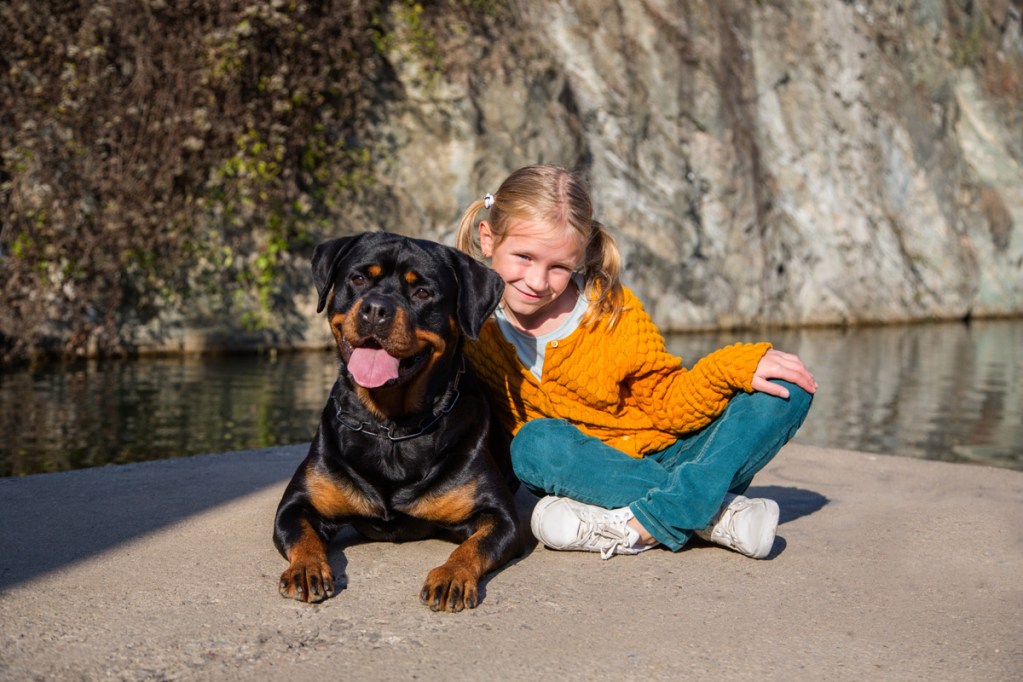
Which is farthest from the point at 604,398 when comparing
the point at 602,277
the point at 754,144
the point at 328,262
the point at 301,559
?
the point at 754,144

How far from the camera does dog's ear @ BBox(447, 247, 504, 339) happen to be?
300 centimetres

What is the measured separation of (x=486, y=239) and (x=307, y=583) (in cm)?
148

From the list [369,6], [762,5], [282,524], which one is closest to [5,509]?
[282,524]

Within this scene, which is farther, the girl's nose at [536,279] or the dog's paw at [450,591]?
the girl's nose at [536,279]

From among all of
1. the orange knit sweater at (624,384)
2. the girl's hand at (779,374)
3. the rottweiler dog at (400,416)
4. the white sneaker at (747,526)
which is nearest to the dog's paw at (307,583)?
the rottweiler dog at (400,416)

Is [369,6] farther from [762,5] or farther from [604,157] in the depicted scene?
[762,5]

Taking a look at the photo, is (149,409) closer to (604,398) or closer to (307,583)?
(604,398)

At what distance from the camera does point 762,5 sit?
54.5 feet

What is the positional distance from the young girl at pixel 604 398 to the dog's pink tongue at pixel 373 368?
55 cm

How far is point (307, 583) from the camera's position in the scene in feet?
8.14

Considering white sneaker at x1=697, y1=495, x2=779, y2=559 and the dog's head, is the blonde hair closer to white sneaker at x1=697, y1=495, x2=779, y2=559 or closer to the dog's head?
the dog's head

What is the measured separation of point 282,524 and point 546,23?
1160cm

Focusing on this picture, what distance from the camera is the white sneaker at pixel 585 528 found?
3.00 meters

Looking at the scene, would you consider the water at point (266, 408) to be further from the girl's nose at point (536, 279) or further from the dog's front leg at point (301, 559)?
the girl's nose at point (536, 279)
